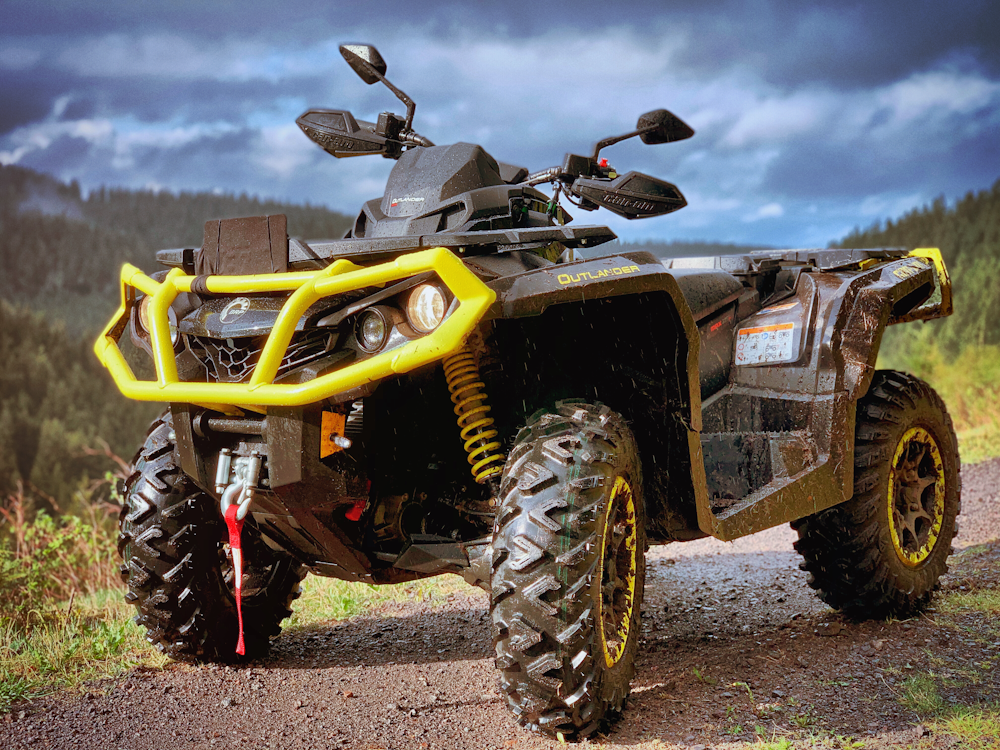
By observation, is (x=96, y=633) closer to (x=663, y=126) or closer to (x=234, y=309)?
(x=234, y=309)

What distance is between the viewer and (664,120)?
3.27 metres

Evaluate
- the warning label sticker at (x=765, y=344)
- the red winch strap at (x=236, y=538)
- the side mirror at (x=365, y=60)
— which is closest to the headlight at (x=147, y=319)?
the red winch strap at (x=236, y=538)

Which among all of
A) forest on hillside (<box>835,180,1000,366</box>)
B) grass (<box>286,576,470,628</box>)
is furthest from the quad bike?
forest on hillside (<box>835,180,1000,366</box>)

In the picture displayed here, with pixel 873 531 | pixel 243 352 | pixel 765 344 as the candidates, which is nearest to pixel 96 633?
pixel 243 352

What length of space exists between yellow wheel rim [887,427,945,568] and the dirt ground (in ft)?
1.20

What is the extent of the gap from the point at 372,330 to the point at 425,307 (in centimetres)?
19

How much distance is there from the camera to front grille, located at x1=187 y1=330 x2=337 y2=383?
2857 mm

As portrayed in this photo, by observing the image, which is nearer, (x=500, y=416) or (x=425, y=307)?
(x=425, y=307)

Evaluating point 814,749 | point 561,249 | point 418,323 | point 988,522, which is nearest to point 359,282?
point 418,323

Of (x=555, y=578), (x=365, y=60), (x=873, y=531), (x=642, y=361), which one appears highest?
(x=365, y=60)

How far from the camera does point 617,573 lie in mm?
3115

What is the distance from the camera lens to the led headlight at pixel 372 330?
278cm

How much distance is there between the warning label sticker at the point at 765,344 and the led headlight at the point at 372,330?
7.21ft

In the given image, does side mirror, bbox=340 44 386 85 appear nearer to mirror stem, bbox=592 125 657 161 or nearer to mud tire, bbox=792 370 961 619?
mirror stem, bbox=592 125 657 161
